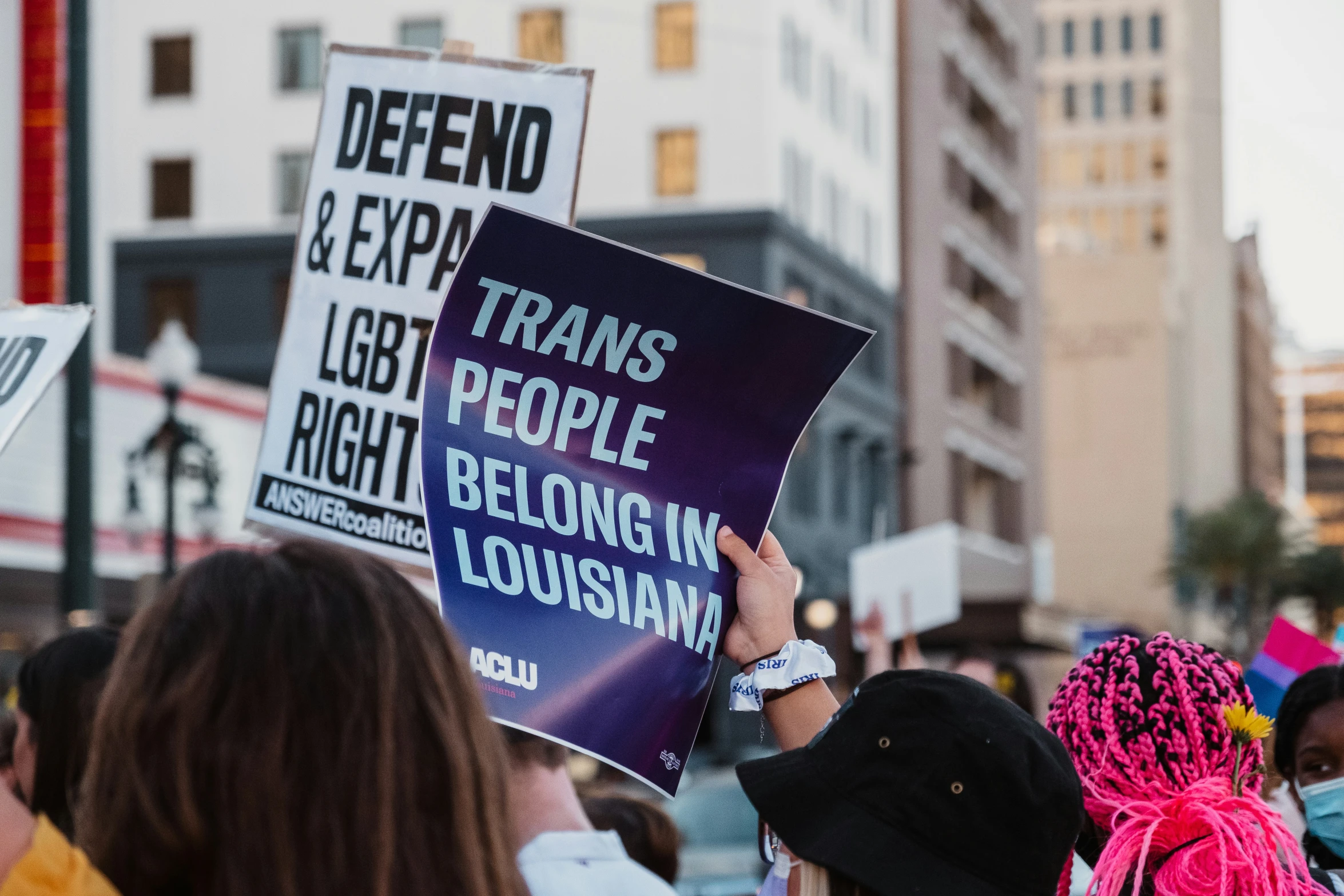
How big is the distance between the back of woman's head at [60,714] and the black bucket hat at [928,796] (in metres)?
1.70

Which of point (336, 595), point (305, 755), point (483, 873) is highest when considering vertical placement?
point (336, 595)

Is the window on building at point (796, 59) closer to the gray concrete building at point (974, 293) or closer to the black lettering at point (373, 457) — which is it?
the gray concrete building at point (974, 293)

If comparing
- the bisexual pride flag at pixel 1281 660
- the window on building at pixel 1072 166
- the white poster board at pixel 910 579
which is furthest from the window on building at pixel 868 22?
the window on building at pixel 1072 166

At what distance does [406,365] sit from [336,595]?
7.62 ft

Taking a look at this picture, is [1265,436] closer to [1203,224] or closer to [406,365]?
[1203,224]

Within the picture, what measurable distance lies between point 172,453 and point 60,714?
12603 millimetres

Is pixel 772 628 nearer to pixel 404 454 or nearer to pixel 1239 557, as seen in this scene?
pixel 404 454

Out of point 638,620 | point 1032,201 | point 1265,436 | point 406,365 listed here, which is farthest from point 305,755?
point 1265,436

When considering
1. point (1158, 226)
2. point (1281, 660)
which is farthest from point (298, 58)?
point (1158, 226)

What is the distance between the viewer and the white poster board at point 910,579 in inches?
474

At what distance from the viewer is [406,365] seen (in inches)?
169

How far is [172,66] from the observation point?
41.7 meters

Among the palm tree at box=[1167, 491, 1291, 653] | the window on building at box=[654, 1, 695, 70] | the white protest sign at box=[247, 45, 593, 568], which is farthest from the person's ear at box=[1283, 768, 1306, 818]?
the palm tree at box=[1167, 491, 1291, 653]

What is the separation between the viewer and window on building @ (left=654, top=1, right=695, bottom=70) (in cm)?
3978
